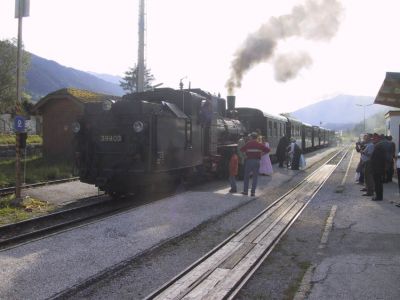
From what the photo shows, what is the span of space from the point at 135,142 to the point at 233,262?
17.8 ft

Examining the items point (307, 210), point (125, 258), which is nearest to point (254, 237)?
point (125, 258)

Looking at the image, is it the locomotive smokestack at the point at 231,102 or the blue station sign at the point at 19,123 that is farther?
the locomotive smokestack at the point at 231,102

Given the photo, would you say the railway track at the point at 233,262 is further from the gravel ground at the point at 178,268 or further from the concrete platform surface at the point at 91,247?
the concrete platform surface at the point at 91,247

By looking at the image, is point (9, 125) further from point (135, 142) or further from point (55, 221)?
point (55, 221)

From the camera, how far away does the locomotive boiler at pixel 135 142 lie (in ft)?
36.0

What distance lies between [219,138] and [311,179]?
4053 millimetres

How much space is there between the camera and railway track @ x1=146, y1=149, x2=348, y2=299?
502 cm

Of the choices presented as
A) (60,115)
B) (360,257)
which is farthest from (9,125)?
(360,257)

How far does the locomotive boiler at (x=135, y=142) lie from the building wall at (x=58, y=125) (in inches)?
545

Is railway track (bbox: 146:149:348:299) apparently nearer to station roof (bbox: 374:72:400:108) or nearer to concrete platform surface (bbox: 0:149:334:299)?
concrete platform surface (bbox: 0:149:334:299)

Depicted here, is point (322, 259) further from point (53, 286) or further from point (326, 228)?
point (53, 286)

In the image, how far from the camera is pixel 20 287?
16.5 feet

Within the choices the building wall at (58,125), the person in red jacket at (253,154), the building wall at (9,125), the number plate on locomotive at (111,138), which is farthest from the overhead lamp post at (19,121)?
the building wall at (9,125)

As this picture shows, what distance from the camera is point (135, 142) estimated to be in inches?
430
